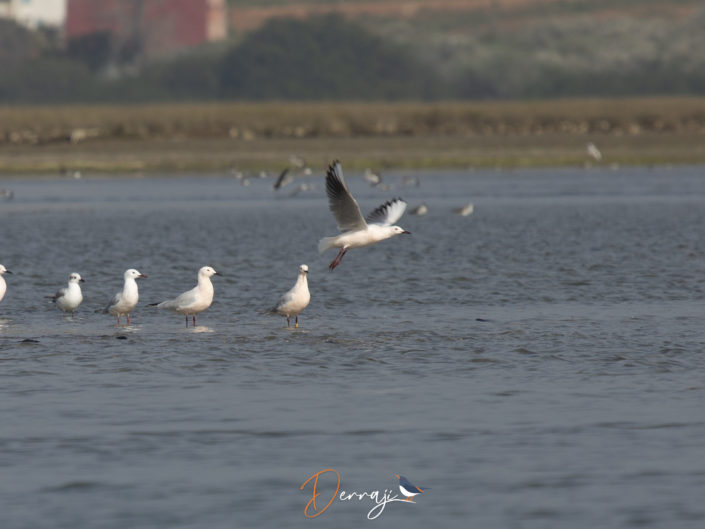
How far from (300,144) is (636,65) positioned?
37.2 meters

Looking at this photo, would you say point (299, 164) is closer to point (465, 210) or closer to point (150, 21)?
point (465, 210)

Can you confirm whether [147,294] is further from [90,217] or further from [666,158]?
[666,158]

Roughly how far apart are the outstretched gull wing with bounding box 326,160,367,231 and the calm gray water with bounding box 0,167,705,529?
1.19 metres

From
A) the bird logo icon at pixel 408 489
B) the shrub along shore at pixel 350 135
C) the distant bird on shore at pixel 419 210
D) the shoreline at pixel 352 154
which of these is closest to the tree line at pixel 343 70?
the shrub along shore at pixel 350 135

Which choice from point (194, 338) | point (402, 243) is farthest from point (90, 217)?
point (194, 338)

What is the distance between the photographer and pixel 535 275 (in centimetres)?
2197

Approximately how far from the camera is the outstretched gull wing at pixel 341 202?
51.0 feet

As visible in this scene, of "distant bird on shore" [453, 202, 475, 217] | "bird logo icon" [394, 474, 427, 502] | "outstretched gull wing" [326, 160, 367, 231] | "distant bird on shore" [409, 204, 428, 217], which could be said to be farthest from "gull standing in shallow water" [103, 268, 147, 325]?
"distant bird on shore" [409, 204, 428, 217]

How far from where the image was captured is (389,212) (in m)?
18.1

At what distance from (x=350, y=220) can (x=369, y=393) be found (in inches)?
197

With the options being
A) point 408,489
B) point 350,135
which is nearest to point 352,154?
point 350,135

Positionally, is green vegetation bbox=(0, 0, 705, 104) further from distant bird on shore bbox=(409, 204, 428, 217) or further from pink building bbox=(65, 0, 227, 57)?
distant bird on shore bbox=(409, 204, 428, 217)

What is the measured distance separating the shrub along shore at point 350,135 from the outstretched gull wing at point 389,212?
36245mm

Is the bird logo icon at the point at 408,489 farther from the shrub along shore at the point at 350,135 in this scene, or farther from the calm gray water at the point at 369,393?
the shrub along shore at the point at 350,135
